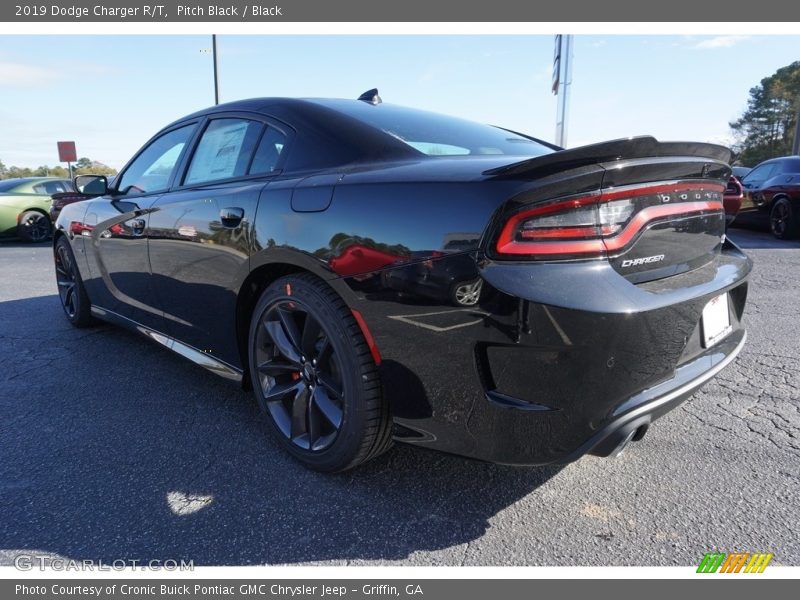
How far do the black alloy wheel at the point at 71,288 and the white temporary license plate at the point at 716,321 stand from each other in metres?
4.10

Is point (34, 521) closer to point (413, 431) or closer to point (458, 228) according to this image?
point (413, 431)

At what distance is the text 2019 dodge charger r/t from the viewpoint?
1621 millimetres

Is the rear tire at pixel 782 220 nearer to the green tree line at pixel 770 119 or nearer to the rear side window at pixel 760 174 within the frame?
the rear side window at pixel 760 174

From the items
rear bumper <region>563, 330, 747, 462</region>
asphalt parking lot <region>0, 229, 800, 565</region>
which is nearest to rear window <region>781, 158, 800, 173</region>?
asphalt parking lot <region>0, 229, 800, 565</region>

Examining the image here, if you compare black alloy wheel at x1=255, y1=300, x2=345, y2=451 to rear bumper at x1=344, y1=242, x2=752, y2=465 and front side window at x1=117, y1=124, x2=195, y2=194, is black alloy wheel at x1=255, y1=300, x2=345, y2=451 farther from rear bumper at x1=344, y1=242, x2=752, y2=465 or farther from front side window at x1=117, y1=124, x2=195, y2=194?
front side window at x1=117, y1=124, x2=195, y2=194

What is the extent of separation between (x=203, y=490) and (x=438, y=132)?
71.5 inches

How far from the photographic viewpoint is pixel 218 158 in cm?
294

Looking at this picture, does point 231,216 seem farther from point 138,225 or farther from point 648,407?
point 648,407

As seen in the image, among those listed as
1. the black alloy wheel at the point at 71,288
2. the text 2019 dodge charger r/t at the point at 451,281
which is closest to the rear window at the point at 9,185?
the black alloy wheel at the point at 71,288

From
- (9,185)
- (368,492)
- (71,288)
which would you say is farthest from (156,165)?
(9,185)

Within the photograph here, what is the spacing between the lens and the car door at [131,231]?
3.24 metres

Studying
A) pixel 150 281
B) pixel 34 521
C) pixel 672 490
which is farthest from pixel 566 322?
pixel 150 281

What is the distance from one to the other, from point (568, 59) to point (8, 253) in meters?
10.4
